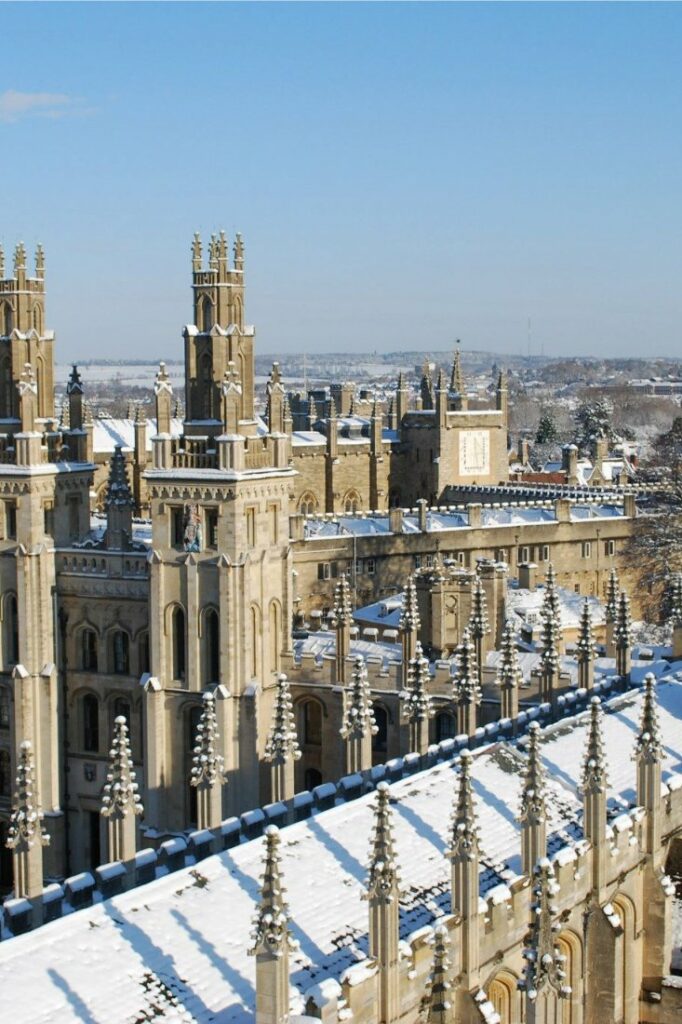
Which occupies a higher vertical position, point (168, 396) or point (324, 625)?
point (168, 396)

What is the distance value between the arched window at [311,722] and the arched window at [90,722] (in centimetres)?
590

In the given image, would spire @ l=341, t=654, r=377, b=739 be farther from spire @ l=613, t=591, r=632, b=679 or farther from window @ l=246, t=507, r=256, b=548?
window @ l=246, t=507, r=256, b=548

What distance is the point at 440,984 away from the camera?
2225 cm

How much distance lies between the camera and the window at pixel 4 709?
44.5 m

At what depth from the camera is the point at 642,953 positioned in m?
28.5

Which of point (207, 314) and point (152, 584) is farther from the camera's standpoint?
point (207, 314)

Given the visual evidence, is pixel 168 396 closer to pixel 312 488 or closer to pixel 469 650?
pixel 469 650

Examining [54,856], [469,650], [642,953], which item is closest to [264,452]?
[469,650]

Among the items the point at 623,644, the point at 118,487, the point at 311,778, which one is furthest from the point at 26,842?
the point at 118,487

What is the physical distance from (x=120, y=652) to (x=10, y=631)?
295 centimetres

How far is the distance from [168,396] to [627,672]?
1382cm

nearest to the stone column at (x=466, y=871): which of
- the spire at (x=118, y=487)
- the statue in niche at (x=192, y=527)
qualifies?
the statue in niche at (x=192, y=527)

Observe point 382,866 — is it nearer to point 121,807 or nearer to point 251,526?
point 121,807

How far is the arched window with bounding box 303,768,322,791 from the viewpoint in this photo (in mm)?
42906
